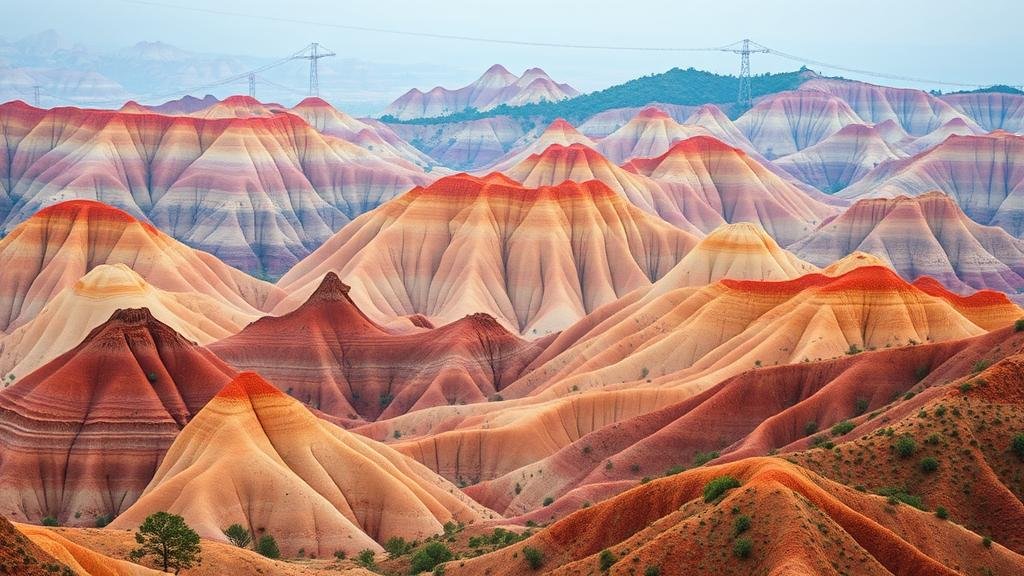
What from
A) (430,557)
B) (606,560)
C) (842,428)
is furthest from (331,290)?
(606,560)

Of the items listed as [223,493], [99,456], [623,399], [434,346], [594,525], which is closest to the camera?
[594,525]

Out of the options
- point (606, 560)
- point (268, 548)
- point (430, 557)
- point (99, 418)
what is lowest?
point (268, 548)

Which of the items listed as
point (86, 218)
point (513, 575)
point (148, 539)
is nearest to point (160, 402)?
point (148, 539)

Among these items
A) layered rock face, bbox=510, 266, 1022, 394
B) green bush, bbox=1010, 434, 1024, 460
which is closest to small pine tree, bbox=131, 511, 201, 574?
green bush, bbox=1010, 434, 1024, 460

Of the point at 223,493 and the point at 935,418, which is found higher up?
the point at 935,418

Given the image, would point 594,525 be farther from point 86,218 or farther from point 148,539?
point 86,218

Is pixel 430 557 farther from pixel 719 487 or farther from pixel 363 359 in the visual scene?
pixel 363 359
